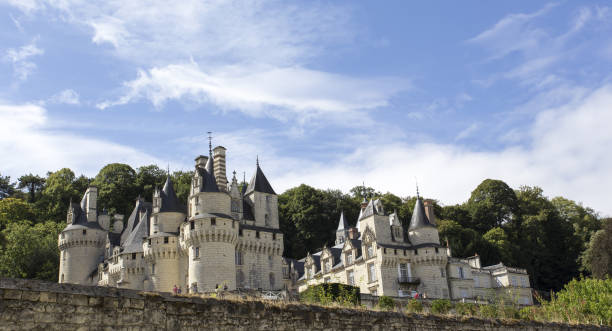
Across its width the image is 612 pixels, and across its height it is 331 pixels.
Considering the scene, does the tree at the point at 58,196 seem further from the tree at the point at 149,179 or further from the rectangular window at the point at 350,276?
the rectangular window at the point at 350,276

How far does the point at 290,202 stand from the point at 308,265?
16.5m

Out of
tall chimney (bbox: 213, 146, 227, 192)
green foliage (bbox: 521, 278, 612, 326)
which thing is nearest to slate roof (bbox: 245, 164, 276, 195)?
tall chimney (bbox: 213, 146, 227, 192)

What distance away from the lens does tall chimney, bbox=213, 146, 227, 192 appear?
40812 millimetres

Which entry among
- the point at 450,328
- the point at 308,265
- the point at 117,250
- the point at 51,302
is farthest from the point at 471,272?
the point at 51,302

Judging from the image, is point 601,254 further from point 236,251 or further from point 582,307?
point 236,251

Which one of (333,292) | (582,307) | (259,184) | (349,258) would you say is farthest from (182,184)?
(582,307)

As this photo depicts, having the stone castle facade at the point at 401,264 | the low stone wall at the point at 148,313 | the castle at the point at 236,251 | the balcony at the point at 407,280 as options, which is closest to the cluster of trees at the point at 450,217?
the castle at the point at 236,251

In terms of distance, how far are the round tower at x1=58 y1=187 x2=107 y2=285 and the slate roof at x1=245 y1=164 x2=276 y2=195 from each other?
14.0m

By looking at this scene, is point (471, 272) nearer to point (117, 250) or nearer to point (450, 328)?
point (117, 250)

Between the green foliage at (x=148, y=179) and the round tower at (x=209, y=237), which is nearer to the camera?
the round tower at (x=209, y=237)

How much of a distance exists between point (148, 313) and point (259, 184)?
33.1m

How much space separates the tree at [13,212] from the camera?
58.5 meters

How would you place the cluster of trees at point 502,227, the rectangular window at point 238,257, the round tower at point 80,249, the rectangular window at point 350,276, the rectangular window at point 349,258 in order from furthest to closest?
the cluster of trees at point 502,227 < the round tower at point 80,249 < the rectangular window at point 349,258 < the rectangular window at point 350,276 < the rectangular window at point 238,257

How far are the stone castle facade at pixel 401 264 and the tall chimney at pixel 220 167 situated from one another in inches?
462
